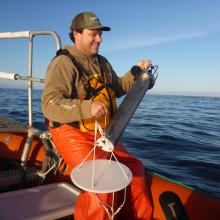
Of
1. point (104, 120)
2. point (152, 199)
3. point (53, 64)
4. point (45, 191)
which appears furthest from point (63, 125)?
point (152, 199)

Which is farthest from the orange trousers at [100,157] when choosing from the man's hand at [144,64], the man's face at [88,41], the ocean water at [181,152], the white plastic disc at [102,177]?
the ocean water at [181,152]

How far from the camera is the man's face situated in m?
2.91

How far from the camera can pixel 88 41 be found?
9.63 ft

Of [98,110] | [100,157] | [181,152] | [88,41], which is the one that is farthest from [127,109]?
[181,152]

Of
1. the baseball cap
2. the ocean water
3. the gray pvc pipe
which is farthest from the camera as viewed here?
the ocean water

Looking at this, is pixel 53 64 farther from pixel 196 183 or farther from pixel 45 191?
pixel 196 183

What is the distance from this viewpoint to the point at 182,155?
7070mm

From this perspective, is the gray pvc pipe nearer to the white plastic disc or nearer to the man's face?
the white plastic disc

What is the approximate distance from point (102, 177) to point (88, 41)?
Result: 154 cm

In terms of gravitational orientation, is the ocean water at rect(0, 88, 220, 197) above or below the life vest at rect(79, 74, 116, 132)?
below

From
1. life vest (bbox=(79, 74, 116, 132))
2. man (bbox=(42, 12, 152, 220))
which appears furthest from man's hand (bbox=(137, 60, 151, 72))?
life vest (bbox=(79, 74, 116, 132))

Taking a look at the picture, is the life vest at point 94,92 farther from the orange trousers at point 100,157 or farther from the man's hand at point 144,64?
the man's hand at point 144,64

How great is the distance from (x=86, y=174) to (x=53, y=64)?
1237 mm

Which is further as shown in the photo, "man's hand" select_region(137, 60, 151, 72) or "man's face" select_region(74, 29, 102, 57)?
"man's hand" select_region(137, 60, 151, 72)
